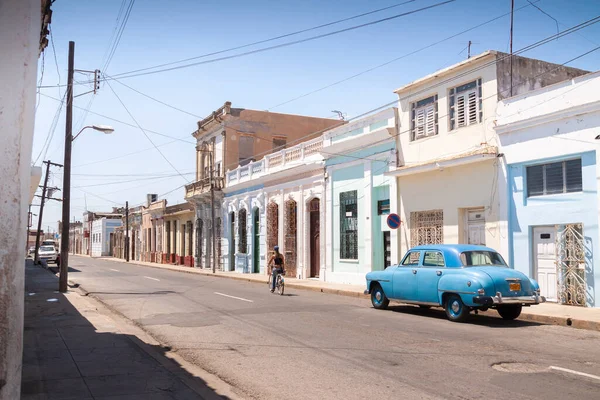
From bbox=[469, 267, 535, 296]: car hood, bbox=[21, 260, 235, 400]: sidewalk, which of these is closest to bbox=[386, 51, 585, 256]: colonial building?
bbox=[469, 267, 535, 296]: car hood

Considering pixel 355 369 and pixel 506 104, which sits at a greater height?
pixel 506 104

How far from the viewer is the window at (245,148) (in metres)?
39.7

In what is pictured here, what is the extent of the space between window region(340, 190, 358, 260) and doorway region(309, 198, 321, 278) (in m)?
2.50

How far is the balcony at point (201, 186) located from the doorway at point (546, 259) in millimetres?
26666

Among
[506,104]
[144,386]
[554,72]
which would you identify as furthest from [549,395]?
[554,72]

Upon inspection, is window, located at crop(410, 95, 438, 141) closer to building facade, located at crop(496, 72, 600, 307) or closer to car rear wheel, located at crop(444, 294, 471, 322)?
building facade, located at crop(496, 72, 600, 307)

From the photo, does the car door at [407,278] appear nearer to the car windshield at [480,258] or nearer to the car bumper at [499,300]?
the car windshield at [480,258]

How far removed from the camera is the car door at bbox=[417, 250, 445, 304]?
43.3ft

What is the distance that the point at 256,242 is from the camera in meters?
35.4

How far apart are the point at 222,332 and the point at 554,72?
15309 mm

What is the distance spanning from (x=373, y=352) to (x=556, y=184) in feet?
32.5

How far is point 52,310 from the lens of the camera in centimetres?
1439

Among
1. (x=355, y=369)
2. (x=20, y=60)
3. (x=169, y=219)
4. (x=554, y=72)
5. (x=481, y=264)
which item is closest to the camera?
(x=20, y=60)

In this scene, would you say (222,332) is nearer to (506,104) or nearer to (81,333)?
(81,333)
